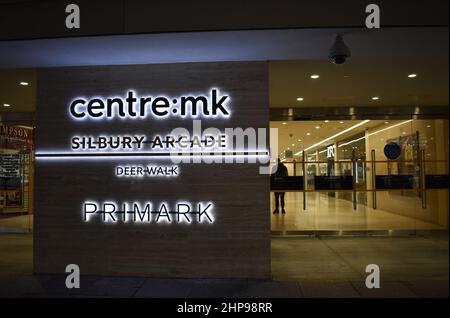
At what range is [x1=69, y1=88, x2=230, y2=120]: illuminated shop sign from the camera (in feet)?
18.3

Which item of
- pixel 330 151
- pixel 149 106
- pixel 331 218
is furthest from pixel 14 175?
pixel 331 218

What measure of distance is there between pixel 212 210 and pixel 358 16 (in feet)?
10.9

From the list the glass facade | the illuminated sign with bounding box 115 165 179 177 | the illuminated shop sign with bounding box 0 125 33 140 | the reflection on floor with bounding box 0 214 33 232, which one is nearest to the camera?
the illuminated sign with bounding box 115 165 179 177

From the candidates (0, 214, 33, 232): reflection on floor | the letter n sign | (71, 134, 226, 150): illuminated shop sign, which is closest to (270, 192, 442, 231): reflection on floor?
(71, 134, 226, 150): illuminated shop sign

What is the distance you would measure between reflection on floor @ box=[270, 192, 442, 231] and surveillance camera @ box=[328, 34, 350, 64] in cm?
521

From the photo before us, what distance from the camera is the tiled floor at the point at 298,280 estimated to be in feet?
16.3

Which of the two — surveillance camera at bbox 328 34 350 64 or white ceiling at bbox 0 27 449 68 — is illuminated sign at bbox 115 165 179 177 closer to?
white ceiling at bbox 0 27 449 68

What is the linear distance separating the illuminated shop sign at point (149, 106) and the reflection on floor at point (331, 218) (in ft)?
15.4

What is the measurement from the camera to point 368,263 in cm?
636

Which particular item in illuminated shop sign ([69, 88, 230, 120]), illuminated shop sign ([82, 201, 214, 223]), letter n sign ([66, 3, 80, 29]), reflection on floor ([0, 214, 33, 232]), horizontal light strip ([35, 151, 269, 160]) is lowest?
reflection on floor ([0, 214, 33, 232])

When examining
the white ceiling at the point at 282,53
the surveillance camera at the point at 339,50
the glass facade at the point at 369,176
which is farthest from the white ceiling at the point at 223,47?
the glass facade at the point at 369,176

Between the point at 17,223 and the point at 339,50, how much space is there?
10490mm

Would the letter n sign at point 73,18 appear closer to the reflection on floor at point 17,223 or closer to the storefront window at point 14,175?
the storefront window at point 14,175

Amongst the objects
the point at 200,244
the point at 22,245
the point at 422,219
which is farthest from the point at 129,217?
the point at 422,219
